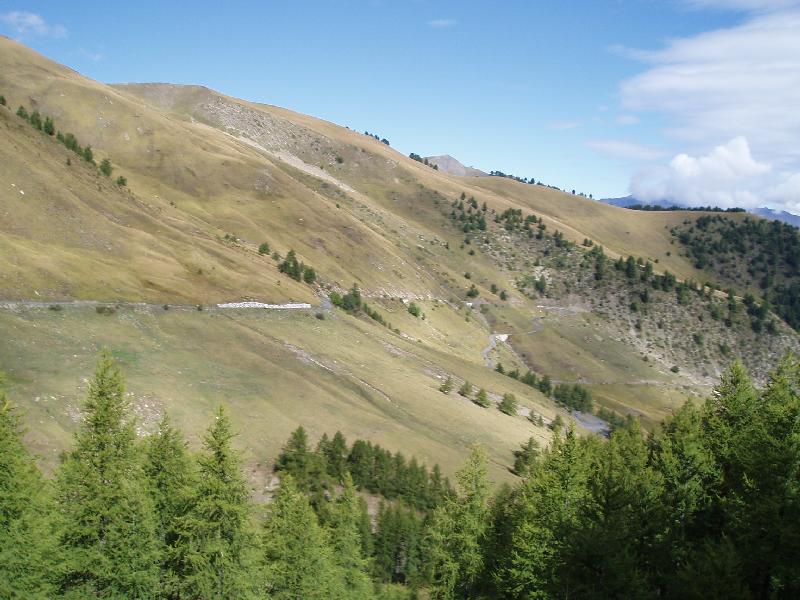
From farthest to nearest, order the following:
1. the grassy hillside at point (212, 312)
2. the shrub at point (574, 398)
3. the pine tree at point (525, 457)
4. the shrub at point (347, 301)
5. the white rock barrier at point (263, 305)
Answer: the shrub at point (574, 398)
the shrub at point (347, 301)
the white rock barrier at point (263, 305)
the pine tree at point (525, 457)
the grassy hillside at point (212, 312)

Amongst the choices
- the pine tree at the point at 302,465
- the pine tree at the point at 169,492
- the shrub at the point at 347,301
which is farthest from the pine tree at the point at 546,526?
the shrub at the point at 347,301

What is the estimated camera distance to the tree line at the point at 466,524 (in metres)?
22.9

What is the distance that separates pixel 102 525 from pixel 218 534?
515cm

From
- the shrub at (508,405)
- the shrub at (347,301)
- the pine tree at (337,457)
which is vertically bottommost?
the pine tree at (337,457)

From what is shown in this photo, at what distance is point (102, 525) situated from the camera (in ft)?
85.4

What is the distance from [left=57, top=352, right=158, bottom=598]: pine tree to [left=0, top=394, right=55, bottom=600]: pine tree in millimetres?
755

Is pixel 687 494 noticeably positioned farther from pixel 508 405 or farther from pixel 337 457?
pixel 508 405

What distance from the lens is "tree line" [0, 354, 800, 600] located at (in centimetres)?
2292

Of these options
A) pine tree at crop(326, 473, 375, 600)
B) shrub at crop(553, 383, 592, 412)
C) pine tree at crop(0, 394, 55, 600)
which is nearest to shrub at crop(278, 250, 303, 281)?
shrub at crop(553, 383, 592, 412)

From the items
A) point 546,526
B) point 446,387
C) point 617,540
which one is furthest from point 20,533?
point 446,387

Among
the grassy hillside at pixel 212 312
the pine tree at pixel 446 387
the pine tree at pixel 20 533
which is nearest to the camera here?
the pine tree at pixel 20 533

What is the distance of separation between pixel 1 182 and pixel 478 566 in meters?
89.0

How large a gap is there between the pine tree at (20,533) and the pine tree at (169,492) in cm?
469

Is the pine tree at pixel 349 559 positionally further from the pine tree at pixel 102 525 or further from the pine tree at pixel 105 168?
the pine tree at pixel 105 168
